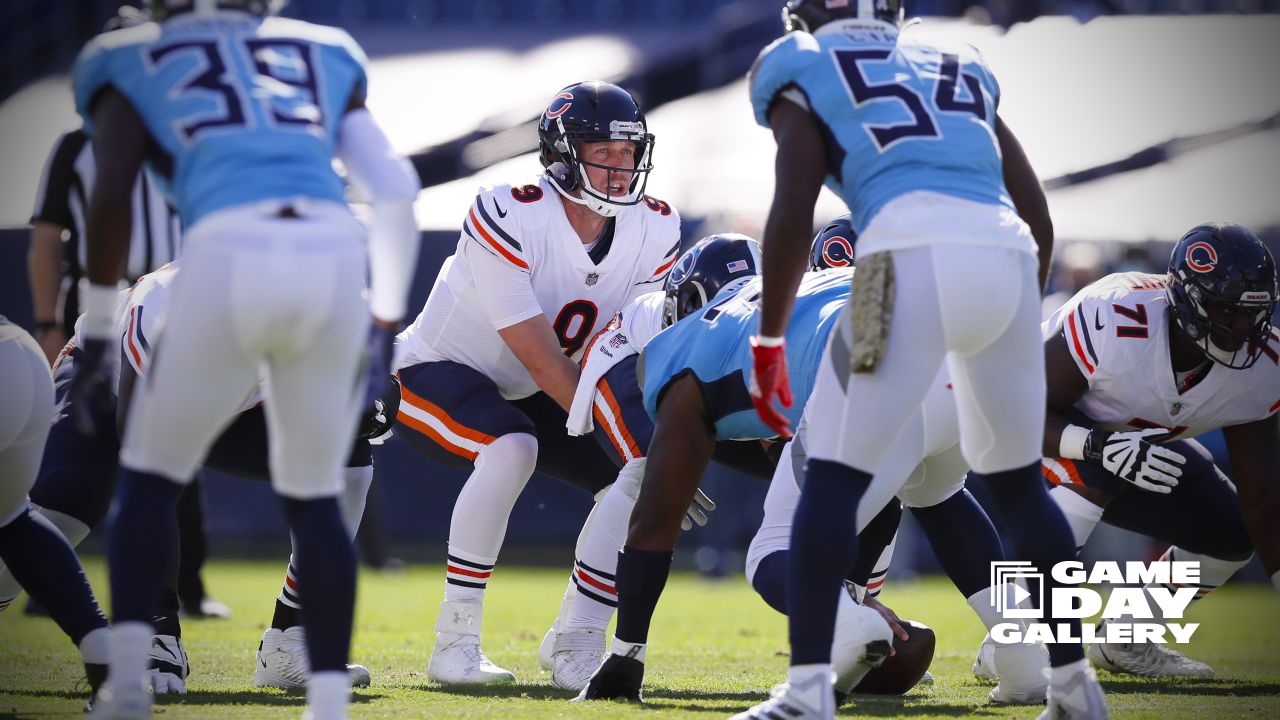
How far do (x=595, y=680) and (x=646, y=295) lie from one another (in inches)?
57.4

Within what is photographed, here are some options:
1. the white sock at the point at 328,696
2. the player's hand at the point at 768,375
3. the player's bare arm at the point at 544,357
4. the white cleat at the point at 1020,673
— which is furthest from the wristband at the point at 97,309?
the white cleat at the point at 1020,673

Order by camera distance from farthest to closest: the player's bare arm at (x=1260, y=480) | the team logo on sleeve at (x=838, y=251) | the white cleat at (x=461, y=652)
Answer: the team logo on sleeve at (x=838, y=251), the player's bare arm at (x=1260, y=480), the white cleat at (x=461, y=652)

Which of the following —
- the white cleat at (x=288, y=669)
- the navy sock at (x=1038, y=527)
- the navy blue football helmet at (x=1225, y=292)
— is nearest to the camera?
the navy sock at (x=1038, y=527)

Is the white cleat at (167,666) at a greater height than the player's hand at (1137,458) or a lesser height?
lesser

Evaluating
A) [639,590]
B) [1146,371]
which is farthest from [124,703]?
[1146,371]

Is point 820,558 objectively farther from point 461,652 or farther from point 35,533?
point 35,533

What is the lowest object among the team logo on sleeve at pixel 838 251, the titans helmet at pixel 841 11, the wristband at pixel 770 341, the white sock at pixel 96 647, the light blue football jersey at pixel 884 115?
the white sock at pixel 96 647

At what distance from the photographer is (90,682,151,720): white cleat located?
2.80 m

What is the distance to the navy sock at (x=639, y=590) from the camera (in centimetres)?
390

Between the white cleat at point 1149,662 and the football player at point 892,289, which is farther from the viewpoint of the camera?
the white cleat at point 1149,662

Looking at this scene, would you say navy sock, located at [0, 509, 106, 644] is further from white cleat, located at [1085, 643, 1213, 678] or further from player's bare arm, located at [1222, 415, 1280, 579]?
player's bare arm, located at [1222, 415, 1280, 579]

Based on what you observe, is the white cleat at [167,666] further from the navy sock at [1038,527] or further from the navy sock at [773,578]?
the navy sock at [1038,527]

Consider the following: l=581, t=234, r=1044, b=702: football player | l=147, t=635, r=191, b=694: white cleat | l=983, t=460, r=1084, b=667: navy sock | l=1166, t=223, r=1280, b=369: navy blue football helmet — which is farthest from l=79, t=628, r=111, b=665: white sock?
l=1166, t=223, r=1280, b=369: navy blue football helmet

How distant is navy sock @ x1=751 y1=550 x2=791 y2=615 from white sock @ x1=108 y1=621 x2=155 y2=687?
1498 millimetres
